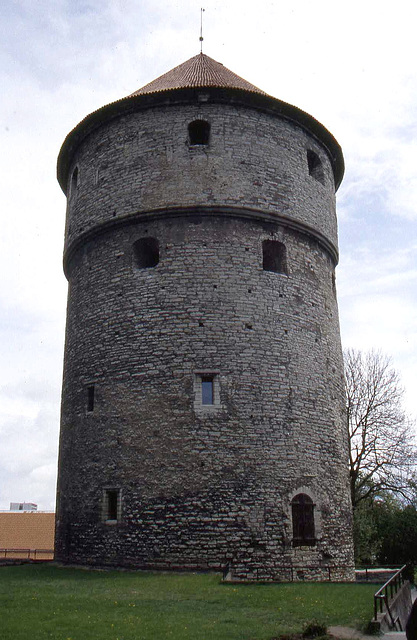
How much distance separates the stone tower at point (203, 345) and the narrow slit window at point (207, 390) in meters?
0.02

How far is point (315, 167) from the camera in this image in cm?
1559

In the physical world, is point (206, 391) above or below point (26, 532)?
above

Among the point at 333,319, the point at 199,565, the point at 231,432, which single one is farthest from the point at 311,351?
the point at 199,565

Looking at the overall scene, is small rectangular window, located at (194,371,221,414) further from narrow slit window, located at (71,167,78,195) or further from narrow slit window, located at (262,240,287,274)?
narrow slit window, located at (71,167,78,195)

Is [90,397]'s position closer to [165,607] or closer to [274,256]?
[274,256]

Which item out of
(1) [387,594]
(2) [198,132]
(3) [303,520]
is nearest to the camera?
(1) [387,594]

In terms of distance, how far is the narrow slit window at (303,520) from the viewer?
471 inches

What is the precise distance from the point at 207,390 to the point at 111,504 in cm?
287

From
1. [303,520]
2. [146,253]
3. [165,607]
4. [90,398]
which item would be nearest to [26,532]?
[90,398]

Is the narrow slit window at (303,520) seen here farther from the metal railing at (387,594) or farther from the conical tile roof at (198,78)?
the conical tile roof at (198,78)

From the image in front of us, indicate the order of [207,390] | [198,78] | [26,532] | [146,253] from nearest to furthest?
[207,390], [146,253], [198,78], [26,532]

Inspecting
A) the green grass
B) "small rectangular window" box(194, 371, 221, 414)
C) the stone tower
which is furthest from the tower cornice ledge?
the green grass

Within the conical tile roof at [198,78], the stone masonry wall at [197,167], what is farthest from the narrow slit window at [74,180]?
the conical tile roof at [198,78]

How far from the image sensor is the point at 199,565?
11.2 meters
